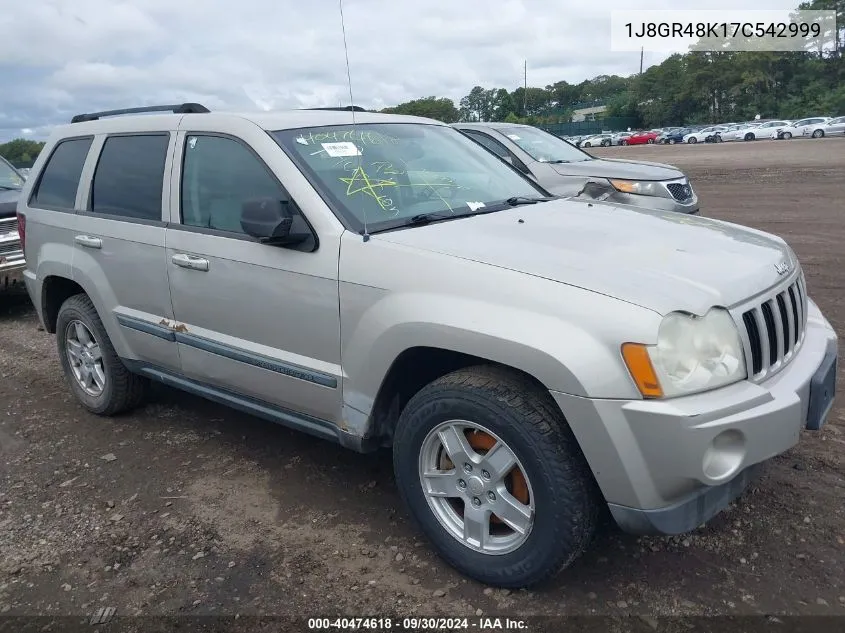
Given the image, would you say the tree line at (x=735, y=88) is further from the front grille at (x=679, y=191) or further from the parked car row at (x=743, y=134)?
the front grille at (x=679, y=191)

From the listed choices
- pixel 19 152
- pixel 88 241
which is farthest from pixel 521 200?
pixel 19 152

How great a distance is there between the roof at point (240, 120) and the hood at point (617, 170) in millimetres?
4677

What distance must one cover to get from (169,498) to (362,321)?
5.22 feet

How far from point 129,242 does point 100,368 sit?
3.81 feet

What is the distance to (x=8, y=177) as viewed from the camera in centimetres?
892

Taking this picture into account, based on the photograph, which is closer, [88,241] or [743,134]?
[88,241]

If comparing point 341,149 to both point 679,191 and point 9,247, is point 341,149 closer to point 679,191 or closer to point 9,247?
point 9,247

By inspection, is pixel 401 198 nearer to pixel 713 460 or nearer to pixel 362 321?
pixel 362 321

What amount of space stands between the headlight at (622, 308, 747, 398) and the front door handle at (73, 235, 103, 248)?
3.26m

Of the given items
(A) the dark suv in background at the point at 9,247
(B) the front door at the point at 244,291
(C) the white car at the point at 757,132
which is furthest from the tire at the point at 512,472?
(C) the white car at the point at 757,132

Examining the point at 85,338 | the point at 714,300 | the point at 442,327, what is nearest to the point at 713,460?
the point at 714,300

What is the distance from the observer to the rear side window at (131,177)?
413 centimetres

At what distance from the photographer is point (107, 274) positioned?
14.4 feet

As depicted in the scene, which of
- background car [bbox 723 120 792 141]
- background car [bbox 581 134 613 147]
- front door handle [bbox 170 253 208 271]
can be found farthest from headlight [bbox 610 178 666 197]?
background car [bbox 581 134 613 147]
